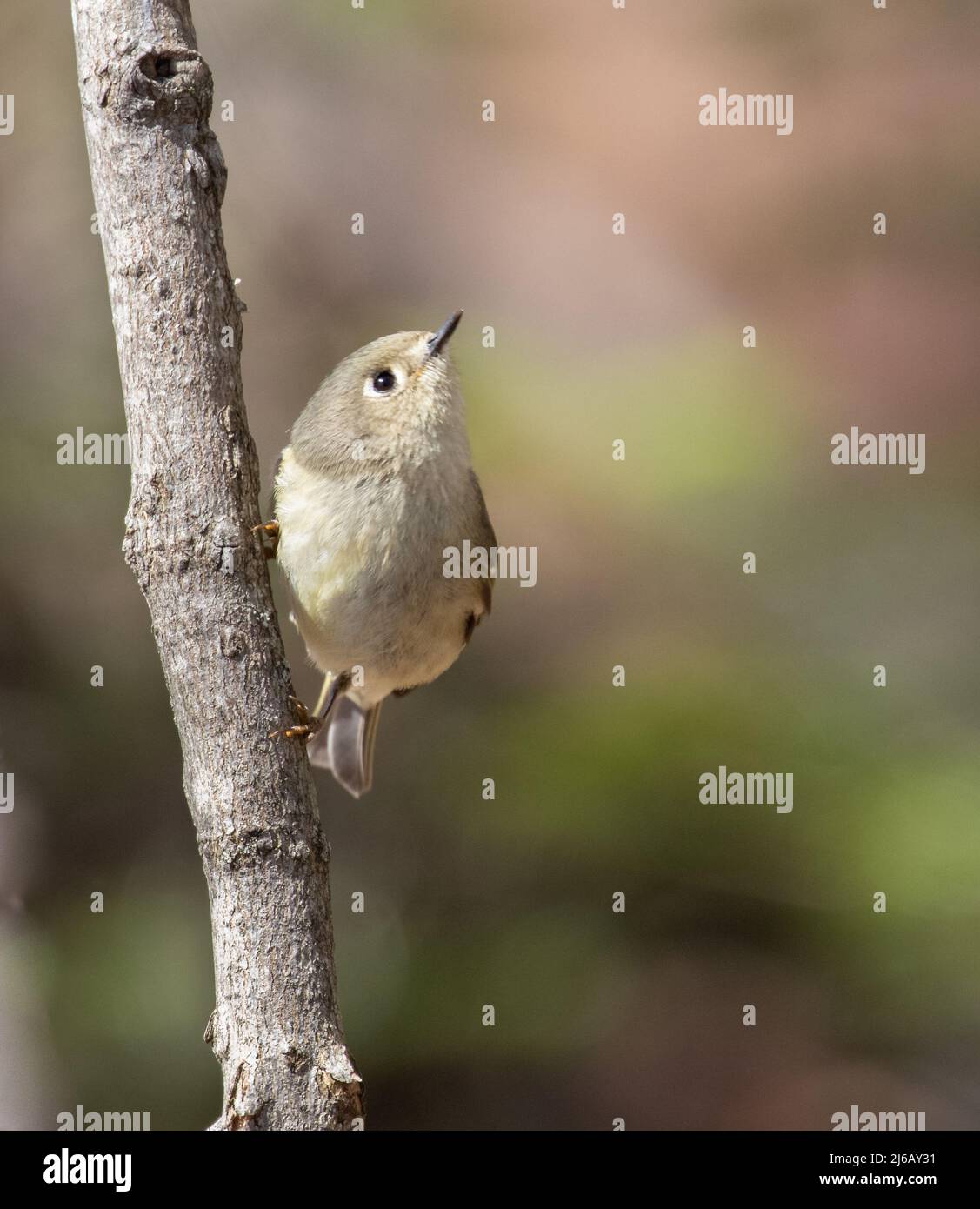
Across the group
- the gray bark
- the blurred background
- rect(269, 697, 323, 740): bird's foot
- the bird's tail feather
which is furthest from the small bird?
the blurred background

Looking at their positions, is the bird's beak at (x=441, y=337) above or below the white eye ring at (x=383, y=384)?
above

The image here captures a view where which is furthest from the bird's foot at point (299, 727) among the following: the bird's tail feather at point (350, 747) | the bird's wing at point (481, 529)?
the bird's tail feather at point (350, 747)

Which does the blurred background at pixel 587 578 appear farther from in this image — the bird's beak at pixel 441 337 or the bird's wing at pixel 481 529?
the bird's beak at pixel 441 337

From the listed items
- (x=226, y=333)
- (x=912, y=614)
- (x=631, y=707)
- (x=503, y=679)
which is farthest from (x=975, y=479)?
(x=226, y=333)

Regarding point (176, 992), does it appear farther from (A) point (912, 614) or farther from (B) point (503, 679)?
(A) point (912, 614)

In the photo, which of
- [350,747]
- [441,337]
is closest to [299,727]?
[441,337]
